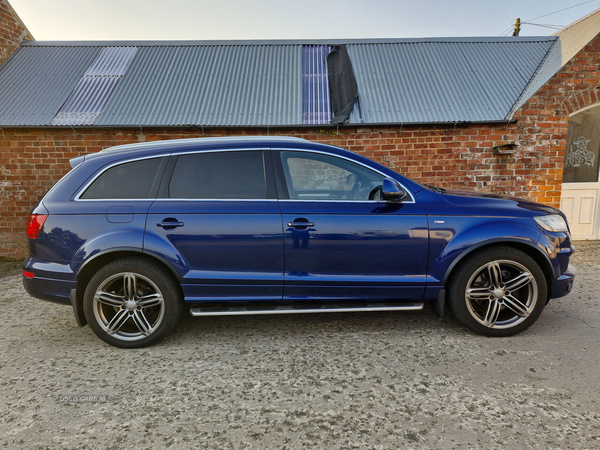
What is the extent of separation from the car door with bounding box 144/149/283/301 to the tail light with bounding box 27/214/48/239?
0.91 metres

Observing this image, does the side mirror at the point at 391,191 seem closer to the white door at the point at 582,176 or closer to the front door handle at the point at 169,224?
the front door handle at the point at 169,224

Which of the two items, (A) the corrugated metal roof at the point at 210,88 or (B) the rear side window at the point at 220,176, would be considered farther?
(A) the corrugated metal roof at the point at 210,88

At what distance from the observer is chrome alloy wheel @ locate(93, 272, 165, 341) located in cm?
321

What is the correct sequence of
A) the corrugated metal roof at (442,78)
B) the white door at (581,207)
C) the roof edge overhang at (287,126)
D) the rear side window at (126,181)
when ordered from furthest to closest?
the white door at (581,207)
the corrugated metal roof at (442,78)
the roof edge overhang at (287,126)
the rear side window at (126,181)

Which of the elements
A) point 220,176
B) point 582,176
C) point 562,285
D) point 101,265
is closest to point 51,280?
point 101,265

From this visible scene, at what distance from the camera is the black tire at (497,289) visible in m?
3.31

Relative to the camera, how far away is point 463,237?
128 inches

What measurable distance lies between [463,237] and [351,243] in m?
1.00

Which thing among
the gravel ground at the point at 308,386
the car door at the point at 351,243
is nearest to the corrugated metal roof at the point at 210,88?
the car door at the point at 351,243

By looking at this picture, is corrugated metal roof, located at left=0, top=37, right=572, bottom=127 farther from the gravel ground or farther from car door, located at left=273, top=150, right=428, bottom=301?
the gravel ground

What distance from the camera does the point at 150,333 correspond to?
3262mm

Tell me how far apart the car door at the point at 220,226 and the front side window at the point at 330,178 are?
201mm

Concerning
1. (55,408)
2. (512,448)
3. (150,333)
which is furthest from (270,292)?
(512,448)

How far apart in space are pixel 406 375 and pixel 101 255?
2675 mm
